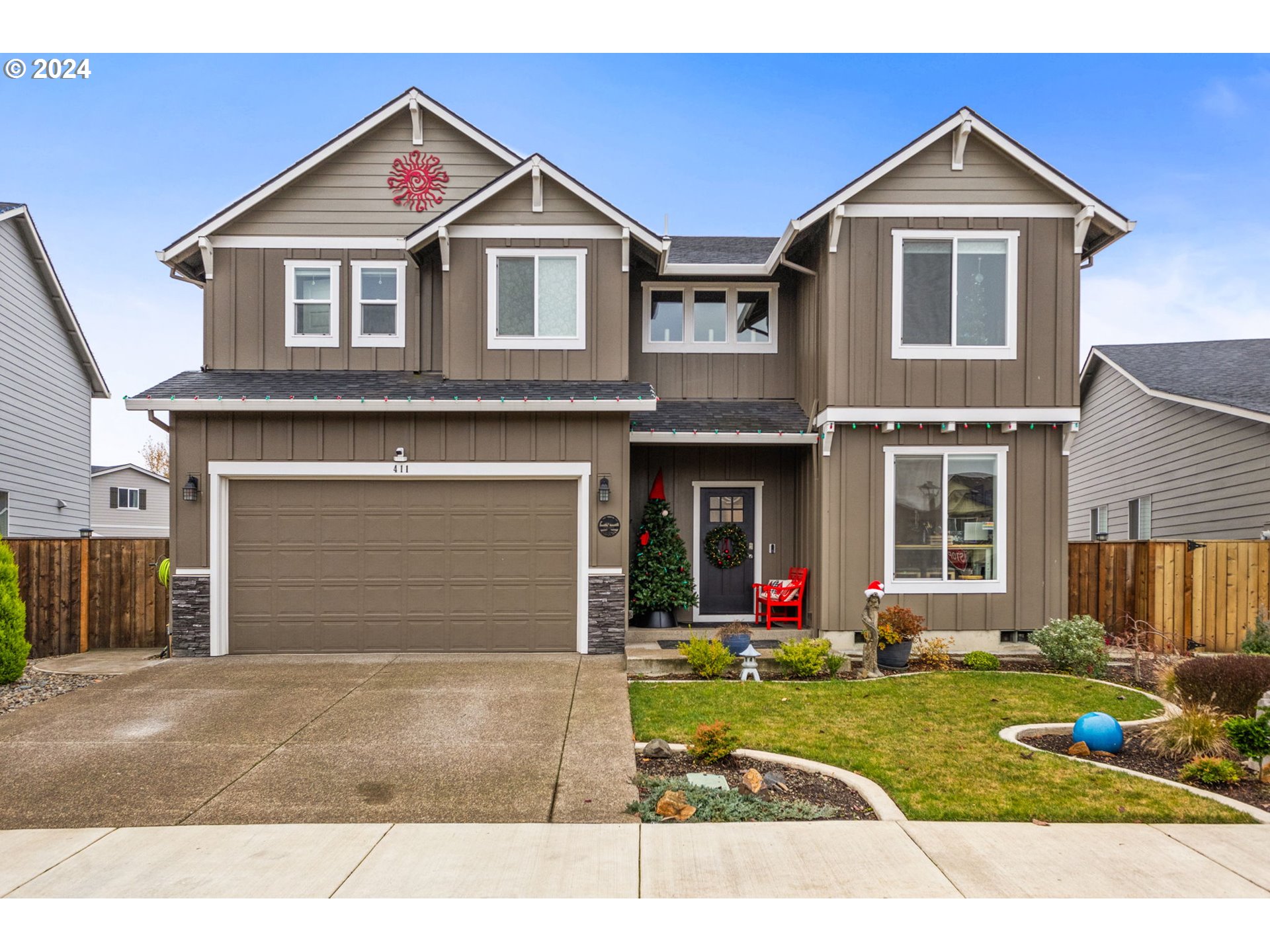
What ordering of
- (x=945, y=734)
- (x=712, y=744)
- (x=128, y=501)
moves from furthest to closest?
(x=128, y=501)
(x=945, y=734)
(x=712, y=744)

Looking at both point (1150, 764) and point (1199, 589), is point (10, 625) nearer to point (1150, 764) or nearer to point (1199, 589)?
point (1150, 764)

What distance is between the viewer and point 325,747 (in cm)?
687

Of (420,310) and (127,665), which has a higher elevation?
(420,310)

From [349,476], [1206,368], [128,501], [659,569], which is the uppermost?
[1206,368]

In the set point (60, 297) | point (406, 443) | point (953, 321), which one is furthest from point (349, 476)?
point (60, 297)

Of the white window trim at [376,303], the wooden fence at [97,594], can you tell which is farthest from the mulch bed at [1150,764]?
the wooden fence at [97,594]

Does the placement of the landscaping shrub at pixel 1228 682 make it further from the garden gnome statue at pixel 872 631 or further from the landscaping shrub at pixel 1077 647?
the garden gnome statue at pixel 872 631

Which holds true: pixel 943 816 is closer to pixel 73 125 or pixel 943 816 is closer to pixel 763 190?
pixel 73 125

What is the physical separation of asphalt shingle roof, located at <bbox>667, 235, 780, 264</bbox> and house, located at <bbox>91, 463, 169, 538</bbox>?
1881 centimetres

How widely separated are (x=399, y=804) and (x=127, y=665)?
6.98 metres

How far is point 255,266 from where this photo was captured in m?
12.0

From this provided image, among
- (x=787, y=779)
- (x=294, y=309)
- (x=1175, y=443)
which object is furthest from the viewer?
(x=1175, y=443)

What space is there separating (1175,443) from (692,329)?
883cm

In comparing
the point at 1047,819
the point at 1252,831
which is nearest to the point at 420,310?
the point at 1047,819
